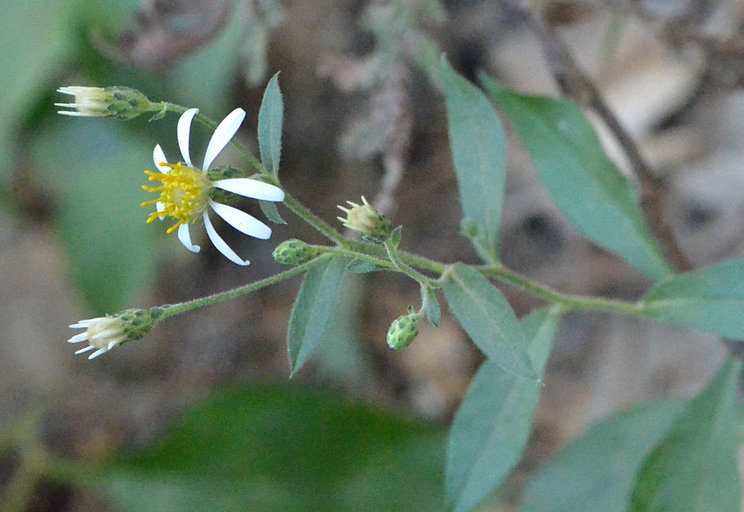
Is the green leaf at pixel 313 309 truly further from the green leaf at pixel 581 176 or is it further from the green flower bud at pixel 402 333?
the green leaf at pixel 581 176

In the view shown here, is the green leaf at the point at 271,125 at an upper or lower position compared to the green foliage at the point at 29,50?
lower

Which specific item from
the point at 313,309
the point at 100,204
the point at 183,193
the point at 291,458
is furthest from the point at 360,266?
the point at 100,204

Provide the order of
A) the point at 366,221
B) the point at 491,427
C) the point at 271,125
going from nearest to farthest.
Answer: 1. the point at 366,221
2. the point at 271,125
3. the point at 491,427

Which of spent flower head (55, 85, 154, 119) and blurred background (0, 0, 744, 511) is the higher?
spent flower head (55, 85, 154, 119)

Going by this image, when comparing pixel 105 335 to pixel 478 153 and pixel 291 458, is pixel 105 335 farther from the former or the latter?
pixel 291 458

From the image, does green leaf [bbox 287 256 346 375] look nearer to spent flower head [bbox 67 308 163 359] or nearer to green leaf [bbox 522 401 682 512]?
spent flower head [bbox 67 308 163 359]

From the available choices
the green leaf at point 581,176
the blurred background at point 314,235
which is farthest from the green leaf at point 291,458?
the green leaf at point 581,176

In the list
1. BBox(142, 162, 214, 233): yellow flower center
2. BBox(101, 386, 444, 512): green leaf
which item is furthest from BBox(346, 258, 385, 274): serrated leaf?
BBox(101, 386, 444, 512): green leaf
